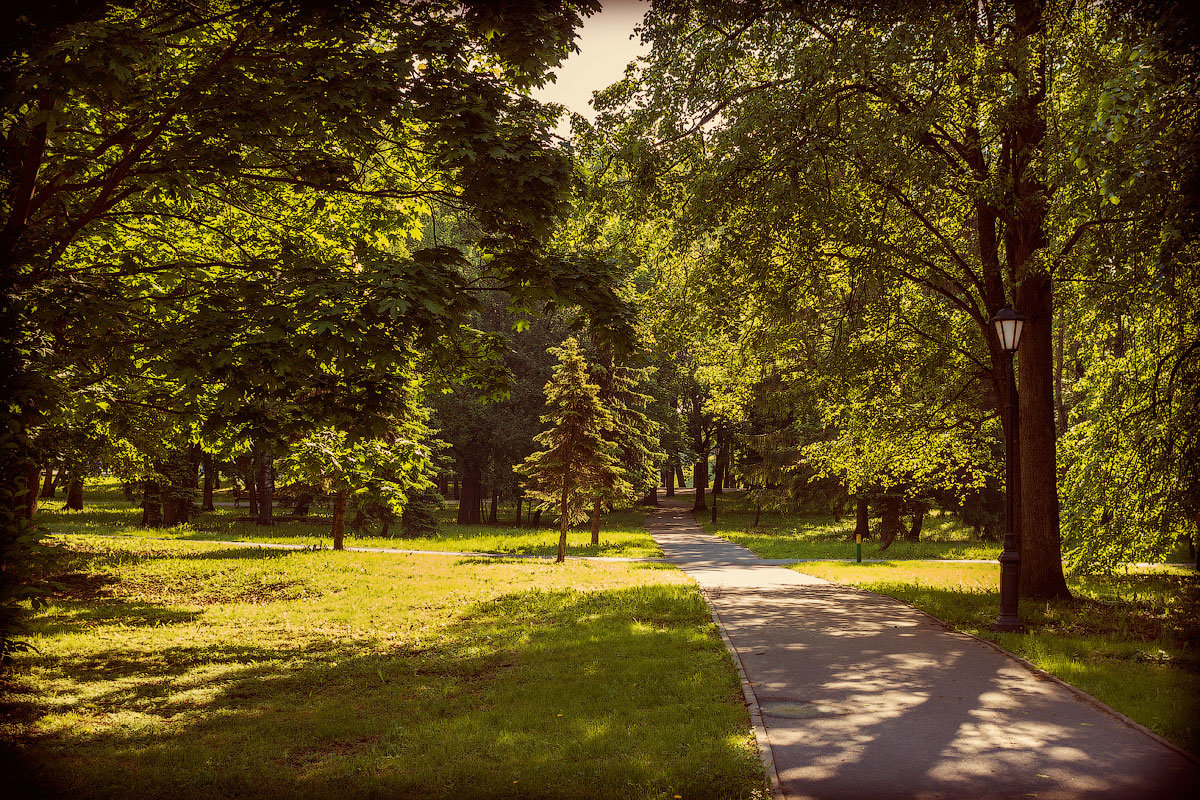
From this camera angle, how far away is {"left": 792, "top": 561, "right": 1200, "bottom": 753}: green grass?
6363 millimetres

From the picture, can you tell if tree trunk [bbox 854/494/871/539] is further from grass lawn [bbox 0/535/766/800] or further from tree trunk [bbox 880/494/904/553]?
grass lawn [bbox 0/535/766/800]

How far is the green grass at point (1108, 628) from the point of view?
6363 mm

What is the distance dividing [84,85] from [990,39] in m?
12.0

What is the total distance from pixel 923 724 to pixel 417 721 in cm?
422

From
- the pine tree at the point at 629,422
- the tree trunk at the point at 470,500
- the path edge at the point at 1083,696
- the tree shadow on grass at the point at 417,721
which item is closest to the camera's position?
the tree shadow on grass at the point at 417,721

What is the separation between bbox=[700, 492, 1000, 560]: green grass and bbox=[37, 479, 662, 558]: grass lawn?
404 centimetres

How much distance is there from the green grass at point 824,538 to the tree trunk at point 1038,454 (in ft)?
15.8

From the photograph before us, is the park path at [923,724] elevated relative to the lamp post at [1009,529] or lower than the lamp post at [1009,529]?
lower

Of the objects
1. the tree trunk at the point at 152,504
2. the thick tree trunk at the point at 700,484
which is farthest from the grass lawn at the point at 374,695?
the thick tree trunk at the point at 700,484

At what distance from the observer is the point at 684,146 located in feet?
39.7

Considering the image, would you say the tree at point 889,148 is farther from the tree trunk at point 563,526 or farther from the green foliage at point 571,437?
the tree trunk at point 563,526

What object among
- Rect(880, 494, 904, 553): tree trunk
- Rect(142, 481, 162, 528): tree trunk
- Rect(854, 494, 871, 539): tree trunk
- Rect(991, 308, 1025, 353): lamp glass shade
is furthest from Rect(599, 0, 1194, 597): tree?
Rect(142, 481, 162, 528): tree trunk

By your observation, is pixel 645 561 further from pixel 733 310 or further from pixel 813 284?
pixel 813 284

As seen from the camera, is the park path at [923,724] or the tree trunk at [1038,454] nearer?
the park path at [923,724]
